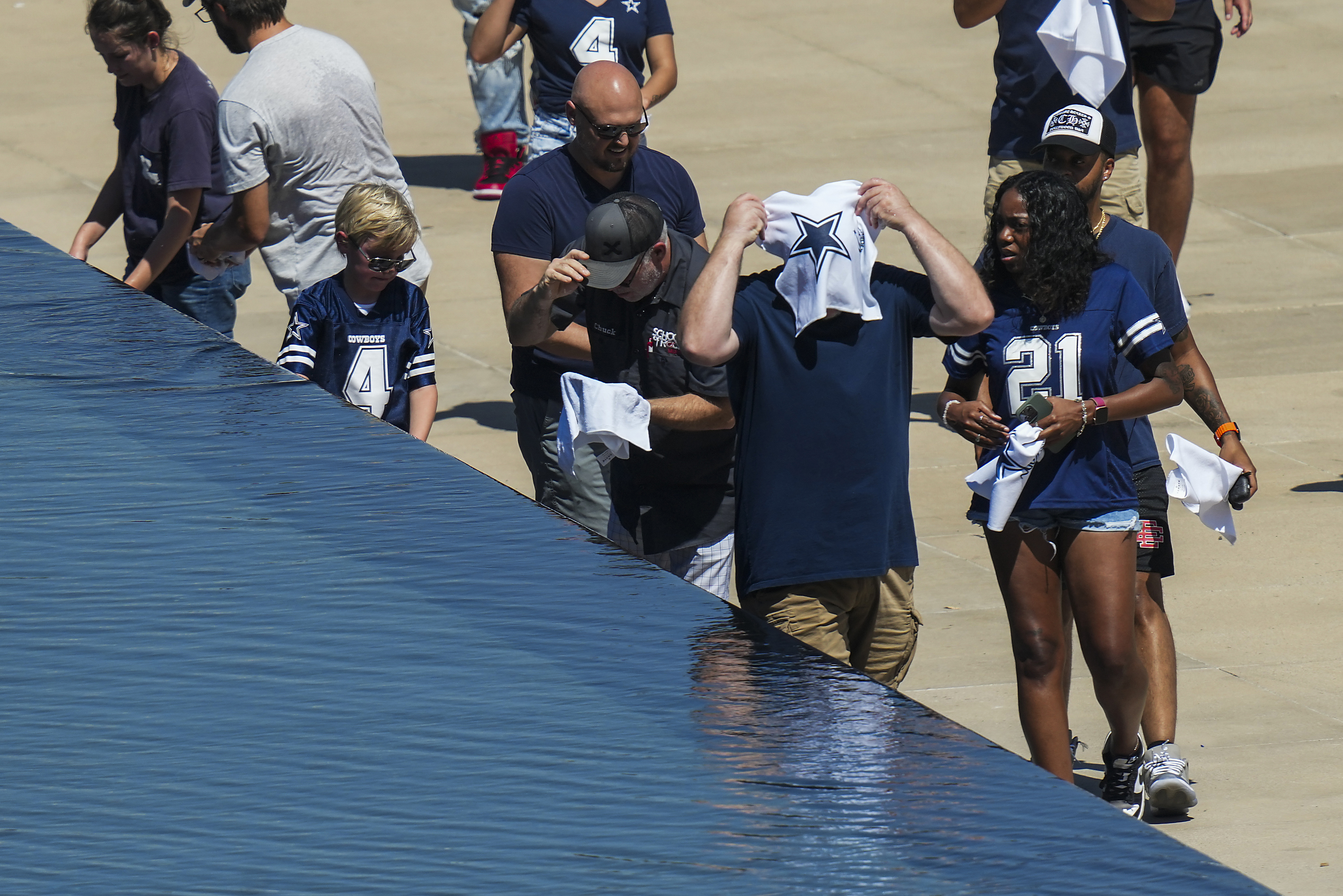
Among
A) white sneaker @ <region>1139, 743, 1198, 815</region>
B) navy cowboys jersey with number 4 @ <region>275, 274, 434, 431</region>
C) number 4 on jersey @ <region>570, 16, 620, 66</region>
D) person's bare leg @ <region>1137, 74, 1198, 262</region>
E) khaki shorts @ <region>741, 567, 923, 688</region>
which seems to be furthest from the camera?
person's bare leg @ <region>1137, 74, 1198, 262</region>

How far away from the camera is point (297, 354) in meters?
4.70

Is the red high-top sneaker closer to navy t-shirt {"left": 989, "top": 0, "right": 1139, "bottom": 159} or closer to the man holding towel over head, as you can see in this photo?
navy t-shirt {"left": 989, "top": 0, "right": 1139, "bottom": 159}

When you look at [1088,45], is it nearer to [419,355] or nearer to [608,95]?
[608,95]

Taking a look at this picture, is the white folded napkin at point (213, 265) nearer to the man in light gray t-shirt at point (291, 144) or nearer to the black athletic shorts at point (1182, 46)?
the man in light gray t-shirt at point (291, 144)

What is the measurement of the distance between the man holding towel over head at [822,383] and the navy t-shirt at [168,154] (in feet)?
8.61

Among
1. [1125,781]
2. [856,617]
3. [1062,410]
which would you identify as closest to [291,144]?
[856,617]

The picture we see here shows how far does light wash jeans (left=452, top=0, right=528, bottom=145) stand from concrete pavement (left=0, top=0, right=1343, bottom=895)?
48 cm

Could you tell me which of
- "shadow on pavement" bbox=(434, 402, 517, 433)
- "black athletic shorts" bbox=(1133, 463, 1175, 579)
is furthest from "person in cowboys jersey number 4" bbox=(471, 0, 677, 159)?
"black athletic shorts" bbox=(1133, 463, 1175, 579)

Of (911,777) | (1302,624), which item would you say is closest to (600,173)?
(1302,624)

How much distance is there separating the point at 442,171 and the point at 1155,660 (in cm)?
797

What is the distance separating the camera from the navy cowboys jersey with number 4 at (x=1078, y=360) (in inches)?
161

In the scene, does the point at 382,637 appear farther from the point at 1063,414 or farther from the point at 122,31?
the point at 122,31

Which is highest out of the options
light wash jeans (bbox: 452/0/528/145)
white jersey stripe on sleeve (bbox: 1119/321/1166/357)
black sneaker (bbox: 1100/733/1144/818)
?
white jersey stripe on sleeve (bbox: 1119/321/1166/357)

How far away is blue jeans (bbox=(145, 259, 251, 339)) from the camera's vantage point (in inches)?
247
